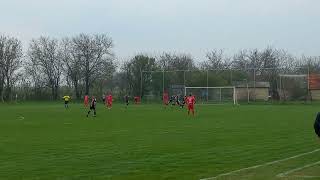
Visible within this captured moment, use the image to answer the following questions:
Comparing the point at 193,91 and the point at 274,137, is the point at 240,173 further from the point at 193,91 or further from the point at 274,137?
the point at 193,91

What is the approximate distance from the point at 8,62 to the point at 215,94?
34.5 metres

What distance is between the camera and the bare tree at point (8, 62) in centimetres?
9044

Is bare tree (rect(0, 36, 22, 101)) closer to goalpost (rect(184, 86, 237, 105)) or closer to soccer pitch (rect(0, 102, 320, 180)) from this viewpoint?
goalpost (rect(184, 86, 237, 105))

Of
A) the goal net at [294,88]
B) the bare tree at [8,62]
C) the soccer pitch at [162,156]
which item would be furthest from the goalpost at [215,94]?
the soccer pitch at [162,156]

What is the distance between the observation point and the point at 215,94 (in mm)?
77875

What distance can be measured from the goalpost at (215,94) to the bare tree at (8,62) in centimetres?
2956

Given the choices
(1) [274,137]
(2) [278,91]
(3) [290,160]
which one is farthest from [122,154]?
(2) [278,91]

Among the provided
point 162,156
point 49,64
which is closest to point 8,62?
point 49,64

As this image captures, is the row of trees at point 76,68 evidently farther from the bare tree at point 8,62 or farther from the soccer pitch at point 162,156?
the soccer pitch at point 162,156

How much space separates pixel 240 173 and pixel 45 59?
8841 cm

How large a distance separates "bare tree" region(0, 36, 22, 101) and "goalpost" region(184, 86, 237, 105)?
1164 inches

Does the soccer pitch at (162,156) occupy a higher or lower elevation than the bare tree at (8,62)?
lower

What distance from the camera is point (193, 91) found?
8044 centimetres

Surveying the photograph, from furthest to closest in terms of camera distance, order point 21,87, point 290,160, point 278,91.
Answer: point 21,87, point 278,91, point 290,160
